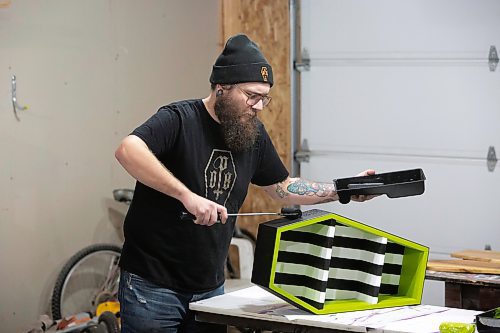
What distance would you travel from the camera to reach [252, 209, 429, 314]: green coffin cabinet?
285cm

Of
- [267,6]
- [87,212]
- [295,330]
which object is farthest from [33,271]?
[295,330]

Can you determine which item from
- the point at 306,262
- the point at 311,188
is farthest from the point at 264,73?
the point at 306,262

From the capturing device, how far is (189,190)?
2801 millimetres

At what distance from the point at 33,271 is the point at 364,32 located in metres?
2.74

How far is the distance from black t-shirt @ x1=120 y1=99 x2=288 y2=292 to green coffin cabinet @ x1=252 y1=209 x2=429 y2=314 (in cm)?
20

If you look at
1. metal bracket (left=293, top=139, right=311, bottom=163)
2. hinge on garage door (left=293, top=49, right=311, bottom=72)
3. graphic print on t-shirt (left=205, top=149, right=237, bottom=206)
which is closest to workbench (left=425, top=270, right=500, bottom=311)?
graphic print on t-shirt (left=205, top=149, right=237, bottom=206)

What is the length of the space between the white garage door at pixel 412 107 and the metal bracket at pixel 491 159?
0.02m

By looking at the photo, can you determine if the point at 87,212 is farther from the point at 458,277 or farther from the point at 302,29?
the point at 458,277

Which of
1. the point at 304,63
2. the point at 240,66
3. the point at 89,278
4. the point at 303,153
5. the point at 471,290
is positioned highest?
the point at 304,63

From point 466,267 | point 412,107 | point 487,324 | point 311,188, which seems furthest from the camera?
point 412,107

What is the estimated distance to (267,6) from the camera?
6.06m

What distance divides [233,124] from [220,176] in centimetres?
19

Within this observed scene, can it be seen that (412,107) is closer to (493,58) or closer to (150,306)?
(493,58)

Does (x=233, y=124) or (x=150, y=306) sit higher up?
(x=233, y=124)
